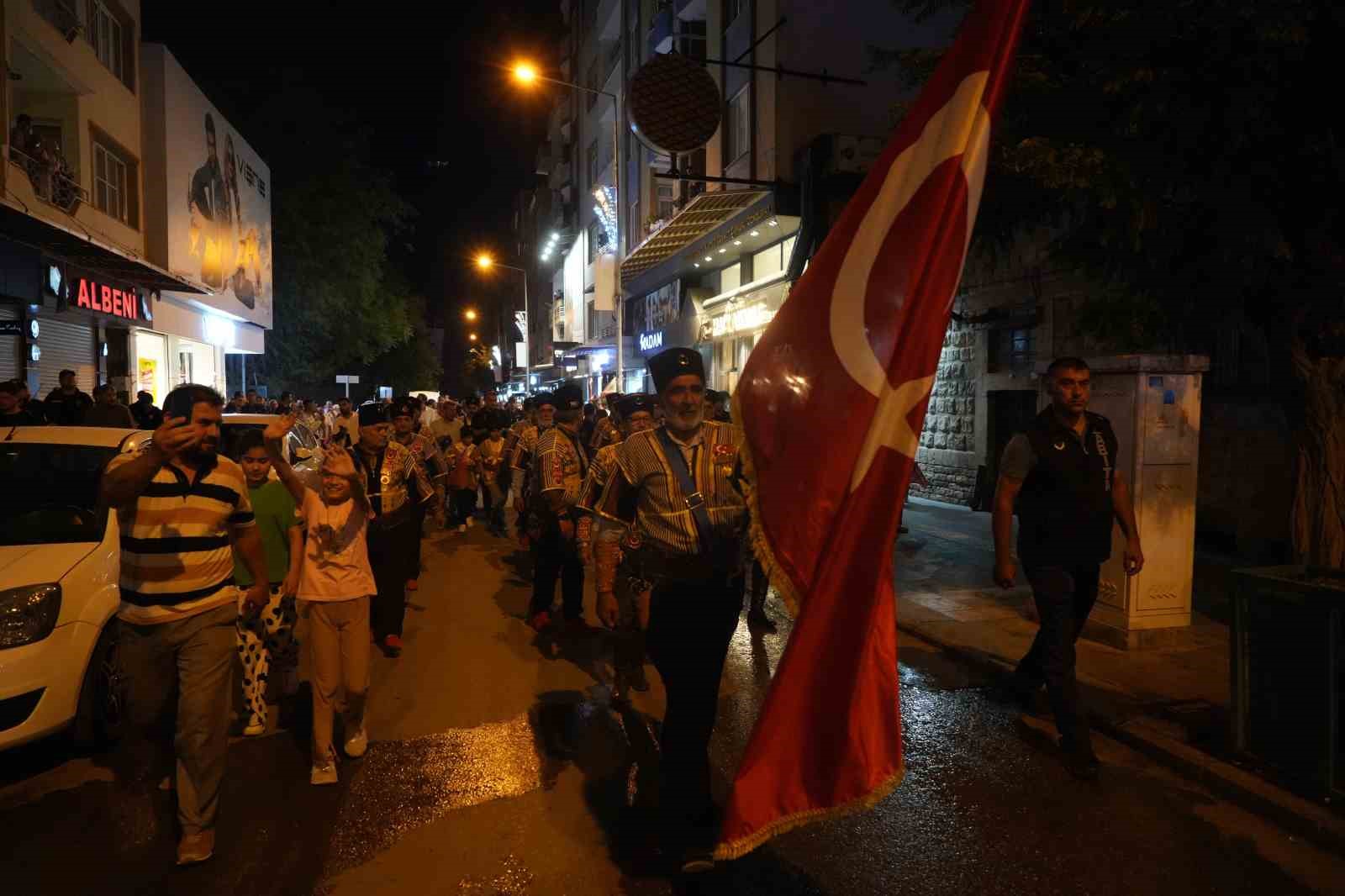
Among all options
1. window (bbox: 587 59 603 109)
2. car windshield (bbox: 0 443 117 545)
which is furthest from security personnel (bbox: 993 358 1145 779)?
window (bbox: 587 59 603 109)

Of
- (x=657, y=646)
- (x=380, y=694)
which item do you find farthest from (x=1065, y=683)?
(x=380, y=694)

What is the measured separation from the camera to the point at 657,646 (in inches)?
137

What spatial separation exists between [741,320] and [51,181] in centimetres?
1326

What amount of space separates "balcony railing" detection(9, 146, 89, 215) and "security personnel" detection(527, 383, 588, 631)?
37.2 feet

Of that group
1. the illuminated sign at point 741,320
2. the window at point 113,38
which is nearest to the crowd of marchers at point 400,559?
the illuminated sign at point 741,320

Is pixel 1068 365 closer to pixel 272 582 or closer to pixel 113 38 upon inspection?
pixel 272 582

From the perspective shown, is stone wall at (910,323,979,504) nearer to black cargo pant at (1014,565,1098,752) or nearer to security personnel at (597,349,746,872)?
black cargo pant at (1014,565,1098,752)

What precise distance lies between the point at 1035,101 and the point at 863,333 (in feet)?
15.9

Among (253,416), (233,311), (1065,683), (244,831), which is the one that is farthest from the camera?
(233,311)

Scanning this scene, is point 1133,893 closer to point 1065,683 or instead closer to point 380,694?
point 1065,683

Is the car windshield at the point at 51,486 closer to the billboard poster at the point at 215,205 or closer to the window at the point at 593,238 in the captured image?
the billboard poster at the point at 215,205

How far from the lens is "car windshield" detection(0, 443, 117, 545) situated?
4801mm

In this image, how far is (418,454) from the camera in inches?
260

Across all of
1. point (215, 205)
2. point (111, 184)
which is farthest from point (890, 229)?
point (215, 205)
